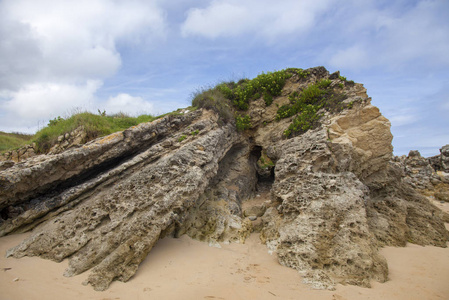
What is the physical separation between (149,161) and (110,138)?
5.21 ft

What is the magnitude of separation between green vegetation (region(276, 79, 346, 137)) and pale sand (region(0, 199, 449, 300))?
17.3ft

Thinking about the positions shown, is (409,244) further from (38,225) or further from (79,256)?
(38,225)

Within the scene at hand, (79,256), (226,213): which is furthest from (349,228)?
(79,256)

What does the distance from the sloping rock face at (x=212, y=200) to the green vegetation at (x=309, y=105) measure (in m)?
0.34

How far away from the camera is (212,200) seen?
9.12m

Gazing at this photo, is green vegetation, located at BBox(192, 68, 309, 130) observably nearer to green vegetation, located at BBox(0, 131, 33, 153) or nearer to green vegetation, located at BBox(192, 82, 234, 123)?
green vegetation, located at BBox(192, 82, 234, 123)

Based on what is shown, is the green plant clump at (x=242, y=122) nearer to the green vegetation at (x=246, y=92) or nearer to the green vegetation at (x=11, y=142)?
the green vegetation at (x=246, y=92)

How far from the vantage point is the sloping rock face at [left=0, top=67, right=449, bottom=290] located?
19.5 ft

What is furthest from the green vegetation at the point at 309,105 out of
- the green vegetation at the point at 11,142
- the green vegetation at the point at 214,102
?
the green vegetation at the point at 11,142

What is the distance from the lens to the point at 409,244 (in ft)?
25.2

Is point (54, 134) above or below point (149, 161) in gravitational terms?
above

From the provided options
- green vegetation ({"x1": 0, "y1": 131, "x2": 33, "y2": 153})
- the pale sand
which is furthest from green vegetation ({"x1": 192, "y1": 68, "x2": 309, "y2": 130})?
green vegetation ({"x1": 0, "y1": 131, "x2": 33, "y2": 153})

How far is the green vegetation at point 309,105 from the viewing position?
388 inches

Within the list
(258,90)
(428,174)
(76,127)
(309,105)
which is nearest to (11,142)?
(76,127)
